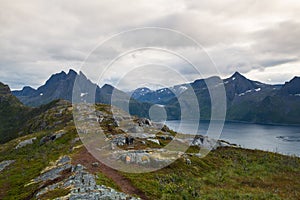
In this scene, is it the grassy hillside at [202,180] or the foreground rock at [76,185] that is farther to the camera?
the grassy hillside at [202,180]

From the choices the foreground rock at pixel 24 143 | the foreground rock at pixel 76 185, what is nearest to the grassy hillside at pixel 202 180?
the foreground rock at pixel 76 185

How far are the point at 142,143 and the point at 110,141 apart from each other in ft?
28.6

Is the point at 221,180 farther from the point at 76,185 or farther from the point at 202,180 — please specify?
the point at 76,185

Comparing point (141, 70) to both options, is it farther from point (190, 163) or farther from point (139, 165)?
point (190, 163)

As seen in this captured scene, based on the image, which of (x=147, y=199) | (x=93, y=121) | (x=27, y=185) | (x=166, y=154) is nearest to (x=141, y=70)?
(x=147, y=199)

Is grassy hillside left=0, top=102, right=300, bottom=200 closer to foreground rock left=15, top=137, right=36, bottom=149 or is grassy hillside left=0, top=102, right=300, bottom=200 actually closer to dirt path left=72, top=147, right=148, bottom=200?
dirt path left=72, top=147, right=148, bottom=200

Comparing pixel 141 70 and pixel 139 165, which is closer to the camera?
pixel 141 70

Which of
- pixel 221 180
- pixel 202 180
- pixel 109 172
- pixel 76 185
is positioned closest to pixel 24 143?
pixel 109 172

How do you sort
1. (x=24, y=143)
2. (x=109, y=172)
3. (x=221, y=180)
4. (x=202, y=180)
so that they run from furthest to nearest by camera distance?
(x=24, y=143)
(x=221, y=180)
(x=202, y=180)
(x=109, y=172)

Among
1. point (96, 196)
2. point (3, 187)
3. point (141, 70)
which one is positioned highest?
point (141, 70)

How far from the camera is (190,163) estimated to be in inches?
2101

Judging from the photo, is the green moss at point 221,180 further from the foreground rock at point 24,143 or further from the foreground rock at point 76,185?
the foreground rock at point 24,143

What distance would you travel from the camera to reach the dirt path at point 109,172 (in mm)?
35250

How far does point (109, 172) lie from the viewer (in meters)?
43.2
